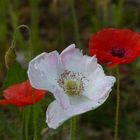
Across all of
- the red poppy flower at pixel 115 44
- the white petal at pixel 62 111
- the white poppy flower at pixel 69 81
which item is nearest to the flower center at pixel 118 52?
the red poppy flower at pixel 115 44

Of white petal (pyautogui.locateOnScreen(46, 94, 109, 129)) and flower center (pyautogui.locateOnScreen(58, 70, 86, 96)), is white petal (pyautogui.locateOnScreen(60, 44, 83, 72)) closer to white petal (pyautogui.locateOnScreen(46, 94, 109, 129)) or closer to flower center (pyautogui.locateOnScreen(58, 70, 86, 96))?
flower center (pyautogui.locateOnScreen(58, 70, 86, 96))

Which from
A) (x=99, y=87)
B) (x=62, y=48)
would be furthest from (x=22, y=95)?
(x=62, y=48)

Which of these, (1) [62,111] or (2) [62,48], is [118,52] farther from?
(2) [62,48]

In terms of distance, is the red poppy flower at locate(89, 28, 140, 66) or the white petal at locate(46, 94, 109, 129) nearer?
the white petal at locate(46, 94, 109, 129)

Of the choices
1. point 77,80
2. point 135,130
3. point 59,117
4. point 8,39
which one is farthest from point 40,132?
point 8,39

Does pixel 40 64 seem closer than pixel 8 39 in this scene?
Yes

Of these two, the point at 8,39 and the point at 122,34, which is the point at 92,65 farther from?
the point at 8,39

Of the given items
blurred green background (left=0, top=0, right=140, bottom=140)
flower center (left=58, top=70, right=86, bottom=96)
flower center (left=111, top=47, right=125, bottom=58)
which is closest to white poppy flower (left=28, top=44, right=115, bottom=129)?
flower center (left=58, top=70, right=86, bottom=96)

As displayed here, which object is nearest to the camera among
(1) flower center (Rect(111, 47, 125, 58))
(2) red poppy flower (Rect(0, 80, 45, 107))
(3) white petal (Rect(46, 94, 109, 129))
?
(3) white petal (Rect(46, 94, 109, 129))
